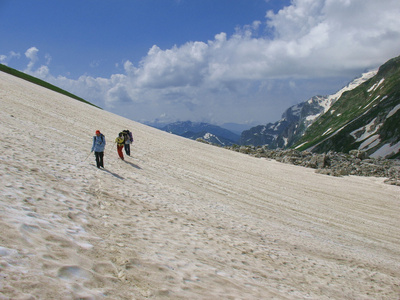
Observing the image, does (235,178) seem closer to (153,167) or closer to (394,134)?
(153,167)

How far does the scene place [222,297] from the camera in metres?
5.97

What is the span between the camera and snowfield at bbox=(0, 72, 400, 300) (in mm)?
5484

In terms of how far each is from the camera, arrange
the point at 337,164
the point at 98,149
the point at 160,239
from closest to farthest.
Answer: the point at 160,239 → the point at 98,149 → the point at 337,164

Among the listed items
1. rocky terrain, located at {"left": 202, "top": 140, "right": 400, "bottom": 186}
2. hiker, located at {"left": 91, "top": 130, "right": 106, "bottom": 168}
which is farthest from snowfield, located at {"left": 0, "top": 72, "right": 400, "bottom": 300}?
rocky terrain, located at {"left": 202, "top": 140, "right": 400, "bottom": 186}

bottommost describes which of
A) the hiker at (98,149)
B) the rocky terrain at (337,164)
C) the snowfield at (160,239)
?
the snowfield at (160,239)

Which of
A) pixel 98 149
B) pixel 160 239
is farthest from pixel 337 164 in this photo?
pixel 160 239

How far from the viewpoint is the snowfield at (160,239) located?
5.48 meters

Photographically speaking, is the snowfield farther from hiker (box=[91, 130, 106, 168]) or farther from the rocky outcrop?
the rocky outcrop

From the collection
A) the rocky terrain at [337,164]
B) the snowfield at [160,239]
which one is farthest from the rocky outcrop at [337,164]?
the snowfield at [160,239]

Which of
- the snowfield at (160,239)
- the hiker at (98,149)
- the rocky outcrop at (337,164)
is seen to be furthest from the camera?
the rocky outcrop at (337,164)

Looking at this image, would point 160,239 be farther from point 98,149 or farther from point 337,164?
point 337,164

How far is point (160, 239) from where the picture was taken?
27.8 ft

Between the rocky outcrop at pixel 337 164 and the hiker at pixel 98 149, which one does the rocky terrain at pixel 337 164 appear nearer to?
the rocky outcrop at pixel 337 164

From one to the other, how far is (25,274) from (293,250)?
358 inches
